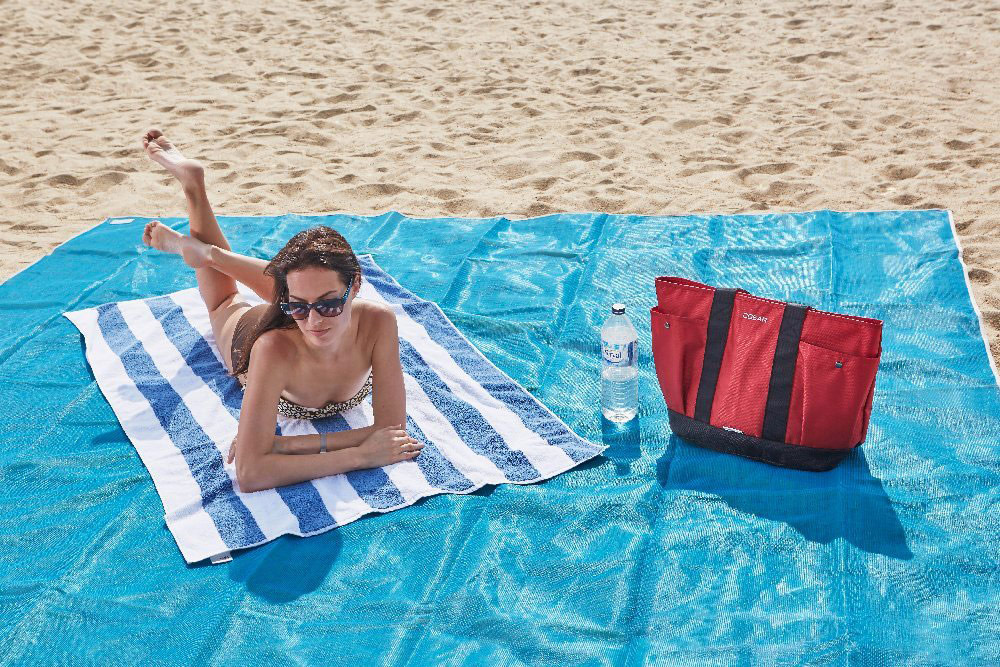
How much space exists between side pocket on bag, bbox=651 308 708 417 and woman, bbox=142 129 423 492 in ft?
3.06

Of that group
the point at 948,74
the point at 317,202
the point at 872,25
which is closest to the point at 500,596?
the point at 317,202

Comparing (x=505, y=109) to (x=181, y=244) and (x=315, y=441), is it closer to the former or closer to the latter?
(x=181, y=244)

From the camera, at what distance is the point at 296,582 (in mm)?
2934

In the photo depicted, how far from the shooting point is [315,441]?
338 cm

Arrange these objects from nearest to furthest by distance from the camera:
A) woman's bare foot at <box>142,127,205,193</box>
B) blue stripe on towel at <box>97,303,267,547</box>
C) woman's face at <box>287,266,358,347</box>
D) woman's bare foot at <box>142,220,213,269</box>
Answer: woman's face at <box>287,266,358,347</box>
blue stripe on towel at <box>97,303,267,547</box>
woman's bare foot at <box>142,220,213,269</box>
woman's bare foot at <box>142,127,205,193</box>

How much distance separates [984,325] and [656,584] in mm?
2194

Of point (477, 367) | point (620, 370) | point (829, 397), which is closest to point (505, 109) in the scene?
point (477, 367)

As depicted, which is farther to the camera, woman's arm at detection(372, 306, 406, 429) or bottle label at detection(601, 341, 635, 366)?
bottle label at detection(601, 341, 635, 366)

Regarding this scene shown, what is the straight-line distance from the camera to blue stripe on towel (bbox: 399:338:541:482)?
3.41 meters

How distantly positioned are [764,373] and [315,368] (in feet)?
5.14

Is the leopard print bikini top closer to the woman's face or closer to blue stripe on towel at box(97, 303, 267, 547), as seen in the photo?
blue stripe on towel at box(97, 303, 267, 547)

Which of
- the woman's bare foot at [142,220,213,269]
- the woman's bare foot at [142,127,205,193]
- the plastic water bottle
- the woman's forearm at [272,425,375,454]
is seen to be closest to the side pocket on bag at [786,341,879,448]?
the plastic water bottle

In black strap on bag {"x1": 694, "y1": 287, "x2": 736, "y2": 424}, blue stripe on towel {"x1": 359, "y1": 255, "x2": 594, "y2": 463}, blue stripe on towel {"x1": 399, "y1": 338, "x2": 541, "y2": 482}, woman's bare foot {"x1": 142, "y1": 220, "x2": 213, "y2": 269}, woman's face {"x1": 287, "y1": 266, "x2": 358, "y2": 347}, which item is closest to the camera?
woman's face {"x1": 287, "y1": 266, "x2": 358, "y2": 347}

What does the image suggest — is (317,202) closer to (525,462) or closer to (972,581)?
(525,462)
